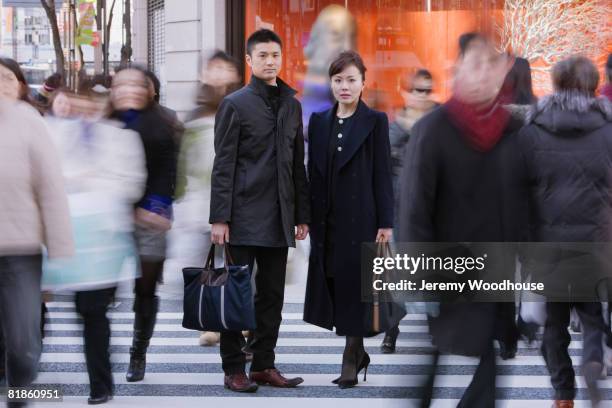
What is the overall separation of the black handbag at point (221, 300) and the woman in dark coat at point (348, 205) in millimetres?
597

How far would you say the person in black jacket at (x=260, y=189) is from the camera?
644cm

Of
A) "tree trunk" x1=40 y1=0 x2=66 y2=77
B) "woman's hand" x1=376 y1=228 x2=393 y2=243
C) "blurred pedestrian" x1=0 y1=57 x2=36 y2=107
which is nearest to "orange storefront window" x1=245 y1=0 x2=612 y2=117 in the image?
"blurred pedestrian" x1=0 y1=57 x2=36 y2=107

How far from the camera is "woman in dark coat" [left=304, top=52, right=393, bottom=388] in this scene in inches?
260

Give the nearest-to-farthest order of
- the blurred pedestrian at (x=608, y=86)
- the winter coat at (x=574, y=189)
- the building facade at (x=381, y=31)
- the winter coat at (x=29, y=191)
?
the winter coat at (x=29, y=191), the winter coat at (x=574, y=189), the blurred pedestrian at (x=608, y=86), the building facade at (x=381, y=31)

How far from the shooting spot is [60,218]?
192 inches

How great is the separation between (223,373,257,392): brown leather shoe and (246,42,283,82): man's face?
6.16ft

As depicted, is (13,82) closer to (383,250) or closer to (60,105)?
(60,105)

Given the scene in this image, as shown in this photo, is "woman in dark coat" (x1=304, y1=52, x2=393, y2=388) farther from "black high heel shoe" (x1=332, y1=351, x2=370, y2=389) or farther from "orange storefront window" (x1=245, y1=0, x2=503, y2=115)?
"orange storefront window" (x1=245, y1=0, x2=503, y2=115)

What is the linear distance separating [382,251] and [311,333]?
2.21 m

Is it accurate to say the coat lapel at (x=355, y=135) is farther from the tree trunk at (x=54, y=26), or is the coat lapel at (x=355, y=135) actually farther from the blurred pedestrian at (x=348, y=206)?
the tree trunk at (x=54, y=26)

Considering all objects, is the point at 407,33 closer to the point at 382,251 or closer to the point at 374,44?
the point at 374,44

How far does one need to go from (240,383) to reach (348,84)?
6.58 ft

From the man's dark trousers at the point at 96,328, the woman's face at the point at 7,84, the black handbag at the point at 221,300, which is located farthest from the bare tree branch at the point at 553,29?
the man's dark trousers at the point at 96,328

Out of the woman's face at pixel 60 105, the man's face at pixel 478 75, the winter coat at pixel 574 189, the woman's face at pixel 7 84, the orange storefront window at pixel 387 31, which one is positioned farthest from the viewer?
the orange storefront window at pixel 387 31
